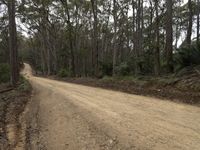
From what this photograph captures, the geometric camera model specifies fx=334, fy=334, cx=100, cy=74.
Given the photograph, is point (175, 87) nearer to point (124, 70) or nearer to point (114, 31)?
point (124, 70)

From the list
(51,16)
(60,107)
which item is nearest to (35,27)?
(51,16)

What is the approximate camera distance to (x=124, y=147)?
6.14m

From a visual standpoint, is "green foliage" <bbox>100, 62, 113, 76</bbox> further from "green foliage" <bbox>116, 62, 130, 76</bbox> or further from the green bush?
the green bush

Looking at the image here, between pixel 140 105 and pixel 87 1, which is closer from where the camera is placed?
pixel 140 105

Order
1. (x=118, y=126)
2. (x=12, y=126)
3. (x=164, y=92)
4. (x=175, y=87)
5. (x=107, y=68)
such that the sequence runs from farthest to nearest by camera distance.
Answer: (x=107, y=68) < (x=175, y=87) < (x=164, y=92) < (x=12, y=126) < (x=118, y=126)

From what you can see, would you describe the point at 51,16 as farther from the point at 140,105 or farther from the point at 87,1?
the point at 140,105

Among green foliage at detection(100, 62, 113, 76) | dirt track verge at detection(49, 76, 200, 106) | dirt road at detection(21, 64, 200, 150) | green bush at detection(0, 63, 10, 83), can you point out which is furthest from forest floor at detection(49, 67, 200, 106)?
green bush at detection(0, 63, 10, 83)

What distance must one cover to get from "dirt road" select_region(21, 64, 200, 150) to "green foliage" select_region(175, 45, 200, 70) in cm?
467

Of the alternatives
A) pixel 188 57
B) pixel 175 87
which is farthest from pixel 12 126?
pixel 188 57

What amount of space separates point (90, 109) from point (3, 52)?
163 feet

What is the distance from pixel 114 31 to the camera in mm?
29828

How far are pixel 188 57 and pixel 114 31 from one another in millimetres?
15058

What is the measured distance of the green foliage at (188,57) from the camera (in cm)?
1501

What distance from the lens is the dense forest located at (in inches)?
741
